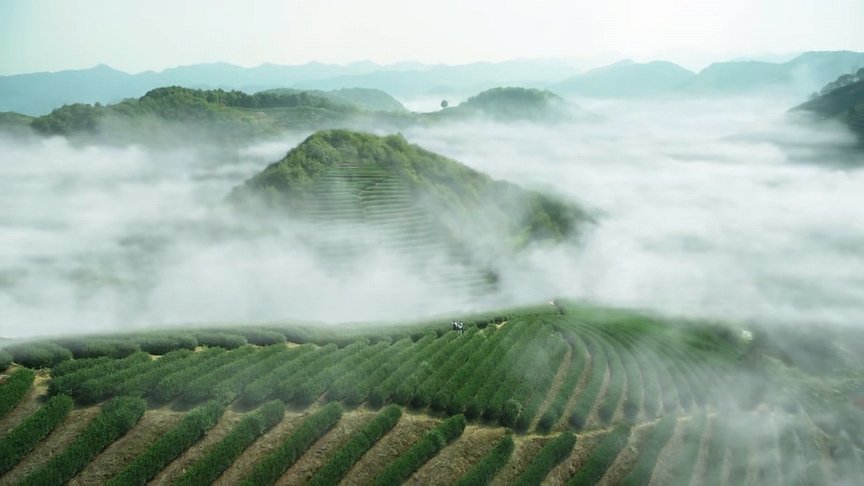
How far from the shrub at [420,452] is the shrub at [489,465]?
74.1 inches

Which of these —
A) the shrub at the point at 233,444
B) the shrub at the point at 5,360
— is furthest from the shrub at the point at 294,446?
the shrub at the point at 5,360

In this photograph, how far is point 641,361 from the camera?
41.0 m

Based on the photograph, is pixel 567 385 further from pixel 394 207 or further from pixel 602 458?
pixel 394 207

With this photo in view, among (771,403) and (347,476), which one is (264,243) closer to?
(347,476)

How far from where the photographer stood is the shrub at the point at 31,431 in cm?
2131

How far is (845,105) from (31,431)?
195844mm

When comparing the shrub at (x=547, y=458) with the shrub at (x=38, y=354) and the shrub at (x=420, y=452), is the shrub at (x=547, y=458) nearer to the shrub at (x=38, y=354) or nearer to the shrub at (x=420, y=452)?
the shrub at (x=420, y=452)

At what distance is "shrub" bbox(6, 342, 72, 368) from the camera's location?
27.4 m

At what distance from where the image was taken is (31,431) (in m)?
22.5

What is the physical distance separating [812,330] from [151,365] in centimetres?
6999

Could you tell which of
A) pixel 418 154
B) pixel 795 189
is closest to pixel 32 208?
pixel 418 154

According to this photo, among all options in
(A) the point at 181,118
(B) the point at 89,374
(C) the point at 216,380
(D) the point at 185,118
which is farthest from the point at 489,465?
(A) the point at 181,118

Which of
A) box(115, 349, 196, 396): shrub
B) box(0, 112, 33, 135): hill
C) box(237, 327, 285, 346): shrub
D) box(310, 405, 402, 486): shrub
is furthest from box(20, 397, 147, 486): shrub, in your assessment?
box(0, 112, 33, 135): hill

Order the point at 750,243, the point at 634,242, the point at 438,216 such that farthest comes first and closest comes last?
the point at 750,243 < the point at 634,242 < the point at 438,216
